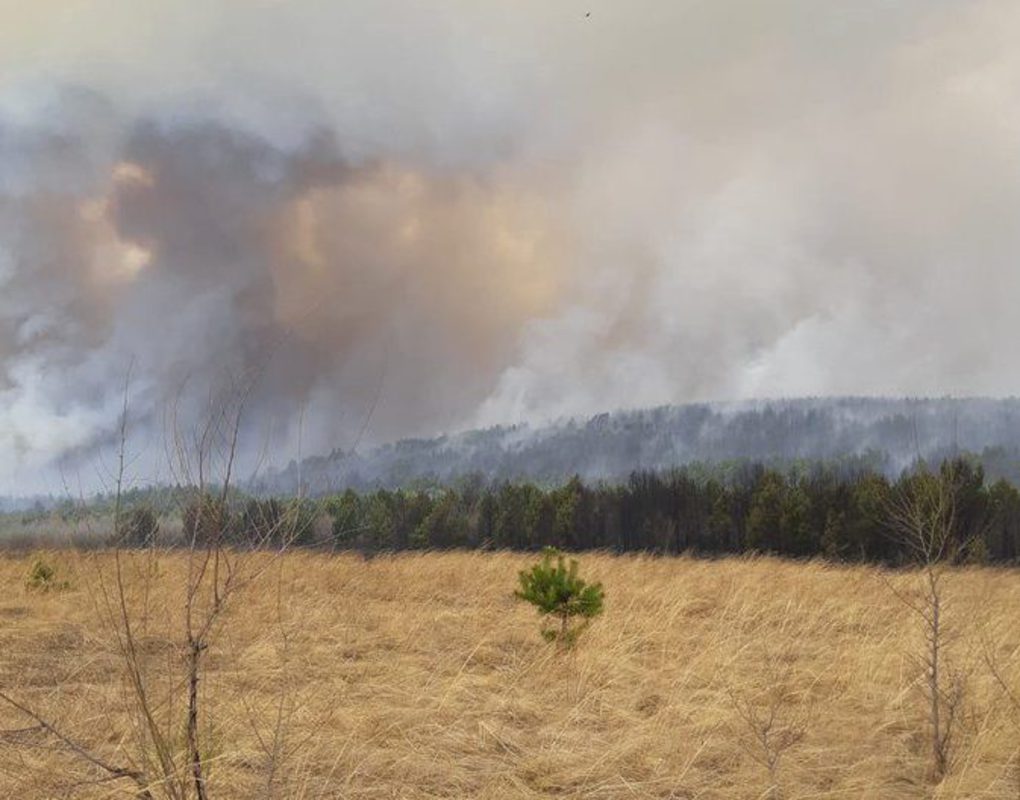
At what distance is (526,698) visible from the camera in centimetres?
562

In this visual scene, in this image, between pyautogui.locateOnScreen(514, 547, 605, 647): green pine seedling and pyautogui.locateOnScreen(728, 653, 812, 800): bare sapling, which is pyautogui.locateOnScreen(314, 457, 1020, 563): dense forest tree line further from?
pyautogui.locateOnScreen(728, 653, 812, 800): bare sapling

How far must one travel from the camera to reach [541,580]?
7672mm

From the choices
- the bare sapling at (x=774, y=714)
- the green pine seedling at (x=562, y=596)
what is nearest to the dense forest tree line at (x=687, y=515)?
the green pine seedling at (x=562, y=596)

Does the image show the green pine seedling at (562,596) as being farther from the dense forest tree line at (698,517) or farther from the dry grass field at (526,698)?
the dense forest tree line at (698,517)

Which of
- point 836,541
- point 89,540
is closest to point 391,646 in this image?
point 89,540

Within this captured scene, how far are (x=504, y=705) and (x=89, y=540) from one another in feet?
10.3

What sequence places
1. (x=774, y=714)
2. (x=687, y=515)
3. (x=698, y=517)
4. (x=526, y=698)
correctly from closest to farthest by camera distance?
1. (x=774, y=714)
2. (x=526, y=698)
3. (x=698, y=517)
4. (x=687, y=515)

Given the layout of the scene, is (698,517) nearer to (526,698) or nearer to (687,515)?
(687,515)

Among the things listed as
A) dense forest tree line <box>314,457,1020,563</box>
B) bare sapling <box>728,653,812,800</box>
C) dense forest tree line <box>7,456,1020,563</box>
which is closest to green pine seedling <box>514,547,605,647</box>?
bare sapling <box>728,653,812,800</box>

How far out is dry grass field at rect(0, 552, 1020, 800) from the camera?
154 inches

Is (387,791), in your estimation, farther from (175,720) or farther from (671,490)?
(671,490)

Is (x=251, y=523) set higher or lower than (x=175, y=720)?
higher

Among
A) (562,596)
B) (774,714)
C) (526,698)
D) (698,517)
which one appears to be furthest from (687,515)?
(774,714)

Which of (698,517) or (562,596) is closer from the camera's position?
(562,596)
